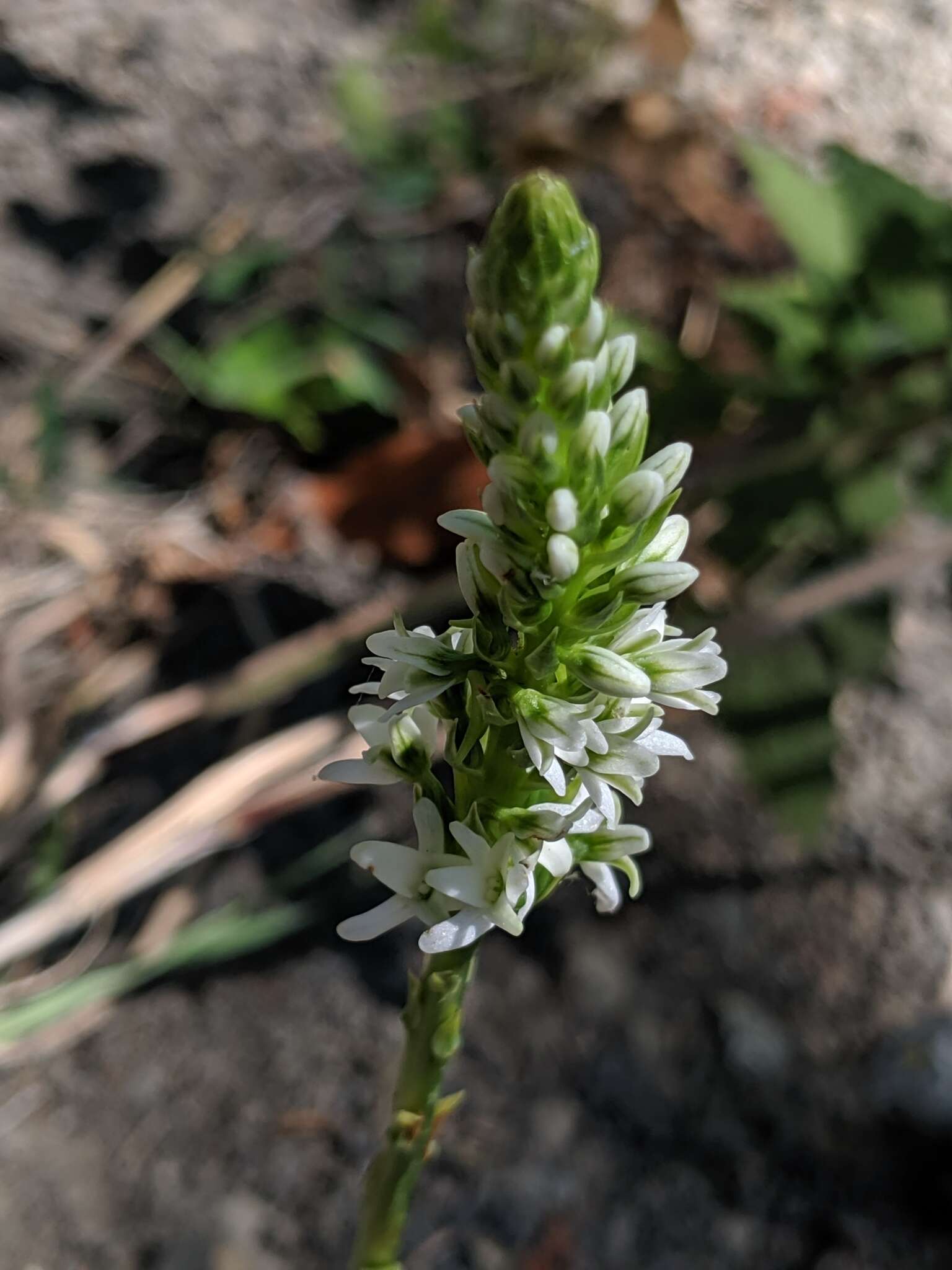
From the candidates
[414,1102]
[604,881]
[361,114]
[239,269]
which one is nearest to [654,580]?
[604,881]

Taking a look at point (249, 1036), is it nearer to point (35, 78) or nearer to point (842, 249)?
point (842, 249)

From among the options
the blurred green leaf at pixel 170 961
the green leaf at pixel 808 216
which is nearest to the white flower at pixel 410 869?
the blurred green leaf at pixel 170 961

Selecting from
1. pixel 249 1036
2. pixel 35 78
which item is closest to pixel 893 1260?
pixel 249 1036

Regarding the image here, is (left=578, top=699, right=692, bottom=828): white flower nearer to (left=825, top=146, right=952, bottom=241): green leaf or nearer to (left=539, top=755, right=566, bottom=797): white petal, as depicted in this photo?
(left=539, top=755, right=566, bottom=797): white petal

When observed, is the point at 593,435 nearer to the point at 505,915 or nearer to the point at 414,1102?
the point at 505,915

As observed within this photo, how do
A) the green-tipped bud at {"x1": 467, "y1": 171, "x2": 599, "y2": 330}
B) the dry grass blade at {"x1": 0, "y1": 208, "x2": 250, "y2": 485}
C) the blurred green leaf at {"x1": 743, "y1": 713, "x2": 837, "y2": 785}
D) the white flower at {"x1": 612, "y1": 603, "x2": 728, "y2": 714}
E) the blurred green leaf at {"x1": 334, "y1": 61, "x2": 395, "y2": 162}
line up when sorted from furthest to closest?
the blurred green leaf at {"x1": 334, "y1": 61, "x2": 395, "y2": 162}, the dry grass blade at {"x1": 0, "y1": 208, "x2": 250, "y2": 485}, the blurred green leaf at {"x1": 743, "y1": 713, "x2": 837, "y2": 785}, the white flower at {"x1": 612, "y1": 603, "x2": 728, "y2": 714}, the green-tipped bud at {"x1": 467, "y1": 171, "x2": 599, "y2": 330}

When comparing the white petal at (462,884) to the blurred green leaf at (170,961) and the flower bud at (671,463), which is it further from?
the blurred green leaf at (170,961)

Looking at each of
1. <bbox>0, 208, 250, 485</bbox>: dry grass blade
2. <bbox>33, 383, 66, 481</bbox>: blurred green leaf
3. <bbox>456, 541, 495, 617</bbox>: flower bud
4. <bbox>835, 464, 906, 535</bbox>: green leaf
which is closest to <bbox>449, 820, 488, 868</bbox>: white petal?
<bbox>456, 541, 495, 617</bbox>: flower bud
